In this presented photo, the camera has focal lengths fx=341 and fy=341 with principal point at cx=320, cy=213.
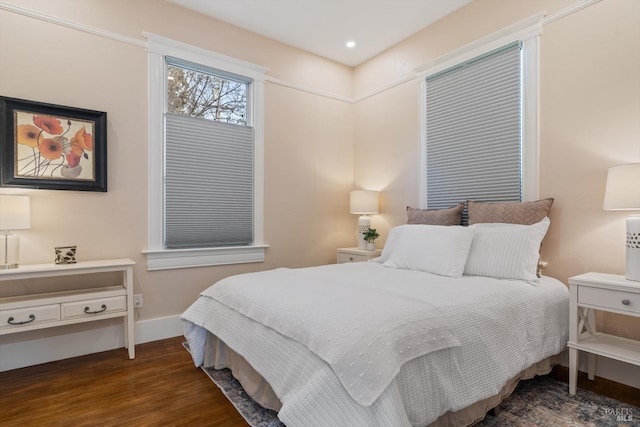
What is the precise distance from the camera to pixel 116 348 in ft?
A: 9.37

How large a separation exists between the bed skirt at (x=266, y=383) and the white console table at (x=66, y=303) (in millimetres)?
783

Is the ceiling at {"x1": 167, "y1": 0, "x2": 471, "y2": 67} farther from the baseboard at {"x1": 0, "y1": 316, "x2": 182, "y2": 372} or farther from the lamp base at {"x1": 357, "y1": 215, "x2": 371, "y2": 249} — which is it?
the baseboard at {"x1": 0, "y1": 316, "x2": 182, "y2": 372}

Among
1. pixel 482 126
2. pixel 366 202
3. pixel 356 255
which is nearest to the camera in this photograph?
pixel 482 126

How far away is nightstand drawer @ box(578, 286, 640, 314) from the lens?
1854 mm

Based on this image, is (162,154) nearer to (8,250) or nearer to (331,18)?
(8,250)

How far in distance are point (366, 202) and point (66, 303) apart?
2887 millimetres

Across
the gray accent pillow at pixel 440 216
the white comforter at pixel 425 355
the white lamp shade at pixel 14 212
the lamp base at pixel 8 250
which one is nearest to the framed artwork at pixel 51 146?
the white lamp shade at pixel 14 212

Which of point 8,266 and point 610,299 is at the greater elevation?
point 8,266

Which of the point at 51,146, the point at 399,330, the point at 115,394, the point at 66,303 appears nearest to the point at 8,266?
the point at 66,303

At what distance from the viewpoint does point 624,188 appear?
1975 millimetres

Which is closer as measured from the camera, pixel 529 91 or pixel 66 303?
pixel 66 303

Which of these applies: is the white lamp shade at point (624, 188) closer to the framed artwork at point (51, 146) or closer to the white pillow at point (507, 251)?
the white pillow at point (507, 251)

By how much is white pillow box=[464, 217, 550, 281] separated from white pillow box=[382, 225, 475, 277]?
0.08 m

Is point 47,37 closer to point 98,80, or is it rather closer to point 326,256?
point 98,80
